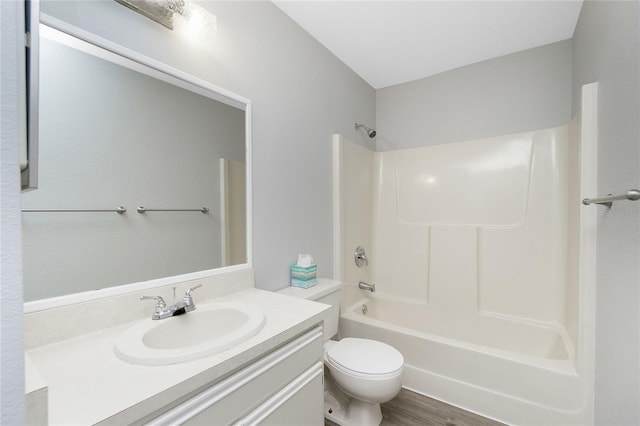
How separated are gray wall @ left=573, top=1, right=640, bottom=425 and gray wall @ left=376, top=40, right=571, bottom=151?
0.60 metres

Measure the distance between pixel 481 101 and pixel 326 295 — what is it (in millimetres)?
2162

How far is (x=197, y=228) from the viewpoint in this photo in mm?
1354

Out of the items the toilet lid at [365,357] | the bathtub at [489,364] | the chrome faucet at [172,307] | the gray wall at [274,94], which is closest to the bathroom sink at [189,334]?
the chrome faucet at [172,307]

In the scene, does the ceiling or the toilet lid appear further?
the ceiling

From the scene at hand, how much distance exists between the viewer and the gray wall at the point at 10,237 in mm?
326

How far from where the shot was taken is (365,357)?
1561 millimetres

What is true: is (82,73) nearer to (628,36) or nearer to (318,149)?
(318,149)

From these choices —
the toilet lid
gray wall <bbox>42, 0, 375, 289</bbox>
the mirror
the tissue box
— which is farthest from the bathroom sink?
the toilet lid

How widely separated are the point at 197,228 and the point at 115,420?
0.88 meters

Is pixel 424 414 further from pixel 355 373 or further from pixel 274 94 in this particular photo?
pixel 274 94

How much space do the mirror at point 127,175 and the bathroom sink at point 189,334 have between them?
0.68ft

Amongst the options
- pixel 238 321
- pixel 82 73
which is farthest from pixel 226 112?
pixel 238 321

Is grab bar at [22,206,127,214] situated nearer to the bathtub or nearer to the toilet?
the toilet

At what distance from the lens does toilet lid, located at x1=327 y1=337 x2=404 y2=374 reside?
4.80 feet
